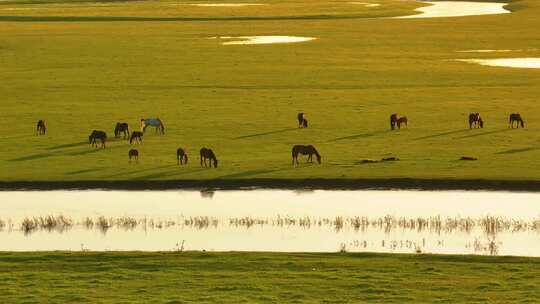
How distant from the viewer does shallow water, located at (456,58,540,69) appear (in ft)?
300

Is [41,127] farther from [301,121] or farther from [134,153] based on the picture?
[301,121]

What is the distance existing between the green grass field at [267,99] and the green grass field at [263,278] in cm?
1598

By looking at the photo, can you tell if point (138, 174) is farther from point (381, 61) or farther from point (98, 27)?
point (98, 27)

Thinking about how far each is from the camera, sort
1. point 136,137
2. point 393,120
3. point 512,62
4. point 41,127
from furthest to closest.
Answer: point 512,62 < point 393,120 < point 41,127 < point 136,137

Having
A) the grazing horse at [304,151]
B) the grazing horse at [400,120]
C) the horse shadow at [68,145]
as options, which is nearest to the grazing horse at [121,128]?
the horse shadow at [68,145]

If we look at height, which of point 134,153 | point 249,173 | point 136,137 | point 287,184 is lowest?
point 287,184

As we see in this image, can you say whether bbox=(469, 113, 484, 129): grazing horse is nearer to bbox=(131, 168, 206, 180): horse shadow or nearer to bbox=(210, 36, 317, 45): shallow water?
bbox=(131, 168, 206, 180): horse shadow

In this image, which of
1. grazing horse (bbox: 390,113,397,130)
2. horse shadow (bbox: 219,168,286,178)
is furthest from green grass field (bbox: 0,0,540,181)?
grazing horse (bbox: 390,113,397,130)

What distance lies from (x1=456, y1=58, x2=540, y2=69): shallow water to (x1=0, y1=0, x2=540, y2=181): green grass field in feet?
9.20

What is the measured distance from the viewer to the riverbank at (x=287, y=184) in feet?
150

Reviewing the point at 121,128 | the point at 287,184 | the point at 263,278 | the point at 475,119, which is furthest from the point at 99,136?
the point at 263,278

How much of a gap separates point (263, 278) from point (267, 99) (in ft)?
142

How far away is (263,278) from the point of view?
28750 mm

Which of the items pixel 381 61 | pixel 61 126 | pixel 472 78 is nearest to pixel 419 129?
pixel 61 126
